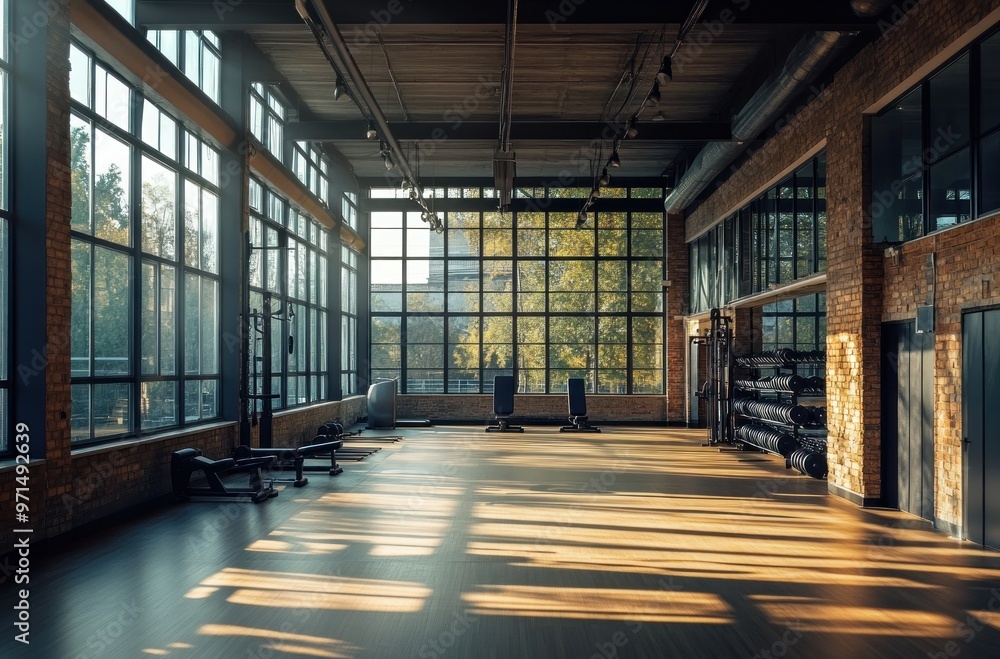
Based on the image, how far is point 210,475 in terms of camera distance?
25.4ft

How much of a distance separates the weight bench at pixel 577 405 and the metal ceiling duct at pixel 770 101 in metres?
4.91

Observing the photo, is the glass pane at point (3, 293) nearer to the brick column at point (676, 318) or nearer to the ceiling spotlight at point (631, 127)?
the ceiling spotlight at point (631, 127)

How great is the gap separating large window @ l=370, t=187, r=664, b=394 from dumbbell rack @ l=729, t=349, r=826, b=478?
505 cm

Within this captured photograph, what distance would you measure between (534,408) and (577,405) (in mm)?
1527

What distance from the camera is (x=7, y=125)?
5551 mm

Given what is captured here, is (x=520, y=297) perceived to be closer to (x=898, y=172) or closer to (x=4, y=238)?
(x=898, y=172)

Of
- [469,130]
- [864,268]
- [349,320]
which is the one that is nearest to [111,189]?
[469,130]

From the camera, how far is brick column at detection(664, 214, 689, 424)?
56.3 feet

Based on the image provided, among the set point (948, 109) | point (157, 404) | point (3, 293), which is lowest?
point (157, 404)

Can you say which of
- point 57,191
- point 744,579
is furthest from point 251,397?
point 744,579

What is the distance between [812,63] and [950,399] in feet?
12.8

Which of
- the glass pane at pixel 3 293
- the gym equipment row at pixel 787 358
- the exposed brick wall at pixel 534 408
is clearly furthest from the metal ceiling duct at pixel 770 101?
the glass pane at pixel 3 293

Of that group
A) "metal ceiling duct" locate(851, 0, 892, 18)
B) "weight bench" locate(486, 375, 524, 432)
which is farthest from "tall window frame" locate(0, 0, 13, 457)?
"weight bench" locate(486, 375, 524, 432)

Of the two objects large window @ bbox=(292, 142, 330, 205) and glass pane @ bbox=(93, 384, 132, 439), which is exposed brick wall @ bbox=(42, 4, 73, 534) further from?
large window @ bbox=(292, 142, 330, 205)
